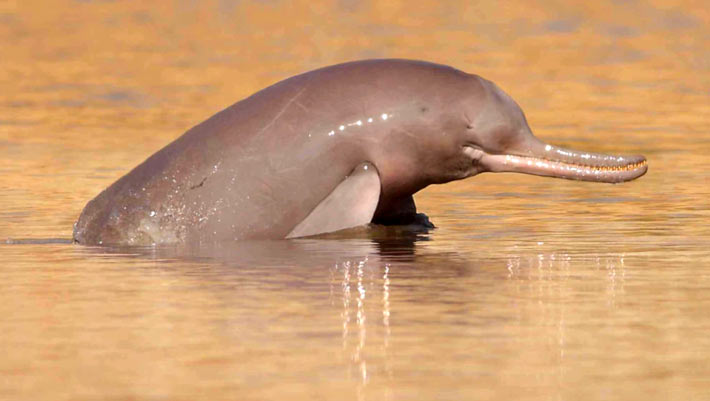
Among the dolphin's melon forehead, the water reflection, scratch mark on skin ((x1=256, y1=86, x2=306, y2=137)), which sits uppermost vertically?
the dolphin's melon forehead

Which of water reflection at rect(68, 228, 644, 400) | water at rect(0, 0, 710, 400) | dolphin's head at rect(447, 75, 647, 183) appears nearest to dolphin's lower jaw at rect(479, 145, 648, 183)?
dolphin's head at rect(447, 75, 647, 183)

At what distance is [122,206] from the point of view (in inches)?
666

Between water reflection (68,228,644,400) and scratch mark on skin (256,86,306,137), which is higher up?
scratch mark on skin (256,86,306,137)

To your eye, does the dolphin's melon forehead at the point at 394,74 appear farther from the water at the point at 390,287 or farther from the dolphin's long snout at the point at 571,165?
the water at the point at 390,287

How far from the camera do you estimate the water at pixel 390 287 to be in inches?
400

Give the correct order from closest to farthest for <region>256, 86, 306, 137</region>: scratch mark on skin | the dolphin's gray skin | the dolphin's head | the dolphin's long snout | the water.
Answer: the water, the dolphin's gray skin, <region>256, 86, 306, 137</region>: scratch mark on skin, the dolphin's head, the dolphin's long snout

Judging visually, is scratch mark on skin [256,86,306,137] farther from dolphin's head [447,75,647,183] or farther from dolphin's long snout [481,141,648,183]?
dolphin's long snout [481,141,648,183]

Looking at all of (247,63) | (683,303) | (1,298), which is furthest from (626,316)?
(247,63)

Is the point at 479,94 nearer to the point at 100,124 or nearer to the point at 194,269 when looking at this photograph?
the point at 194,269

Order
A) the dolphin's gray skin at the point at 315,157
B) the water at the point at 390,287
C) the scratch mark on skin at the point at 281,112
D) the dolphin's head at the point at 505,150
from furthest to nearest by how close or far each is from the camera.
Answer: the dolphin's head at the point at 505,150 → the scratch mark on skin at the point at 281,112 → the dolphin's gray skin at the point at 315,157 → the water at the point at 390,287

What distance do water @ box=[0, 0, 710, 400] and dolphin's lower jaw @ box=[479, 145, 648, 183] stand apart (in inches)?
23.3

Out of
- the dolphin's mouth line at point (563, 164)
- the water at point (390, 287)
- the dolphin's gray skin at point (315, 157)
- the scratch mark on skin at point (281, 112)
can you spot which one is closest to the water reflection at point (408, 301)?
the water at point (390, 287)

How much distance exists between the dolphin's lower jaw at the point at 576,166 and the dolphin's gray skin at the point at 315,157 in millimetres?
159

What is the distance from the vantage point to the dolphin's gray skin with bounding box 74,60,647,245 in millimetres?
16469
